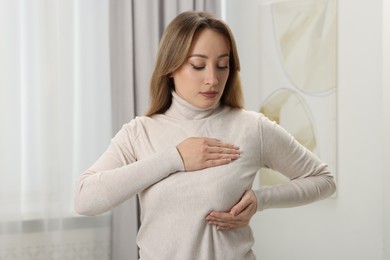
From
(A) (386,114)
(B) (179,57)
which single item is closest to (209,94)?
(B) (179,57)

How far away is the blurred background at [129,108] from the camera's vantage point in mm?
2625

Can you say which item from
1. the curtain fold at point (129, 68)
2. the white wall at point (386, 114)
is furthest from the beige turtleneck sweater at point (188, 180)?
the curtain fold at point (129, 68)

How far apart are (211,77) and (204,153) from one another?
20 cm

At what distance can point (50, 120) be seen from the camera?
9.27 ft

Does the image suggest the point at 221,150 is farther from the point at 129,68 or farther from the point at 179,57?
the point at 129,68

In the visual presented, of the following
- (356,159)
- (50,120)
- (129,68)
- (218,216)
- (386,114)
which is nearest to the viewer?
(218,216)

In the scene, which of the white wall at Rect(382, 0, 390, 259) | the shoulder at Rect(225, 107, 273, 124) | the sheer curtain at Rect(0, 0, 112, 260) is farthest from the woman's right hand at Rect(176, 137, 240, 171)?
the sheer curtain at Rect(0, 0, 112, 260)

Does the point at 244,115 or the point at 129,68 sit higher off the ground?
the point at 129,68

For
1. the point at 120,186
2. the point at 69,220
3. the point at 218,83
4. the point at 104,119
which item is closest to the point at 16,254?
the point at 69,220

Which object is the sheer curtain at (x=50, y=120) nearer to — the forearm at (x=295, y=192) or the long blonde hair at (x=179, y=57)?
the long blonde hair at (x=179, y=57)

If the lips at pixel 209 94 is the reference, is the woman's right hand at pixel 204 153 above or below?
below

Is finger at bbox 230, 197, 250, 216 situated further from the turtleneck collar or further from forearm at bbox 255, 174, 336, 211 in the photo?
the turtleneck collar

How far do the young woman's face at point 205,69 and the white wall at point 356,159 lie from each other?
998 millimetres

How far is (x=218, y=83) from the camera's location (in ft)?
5.34
